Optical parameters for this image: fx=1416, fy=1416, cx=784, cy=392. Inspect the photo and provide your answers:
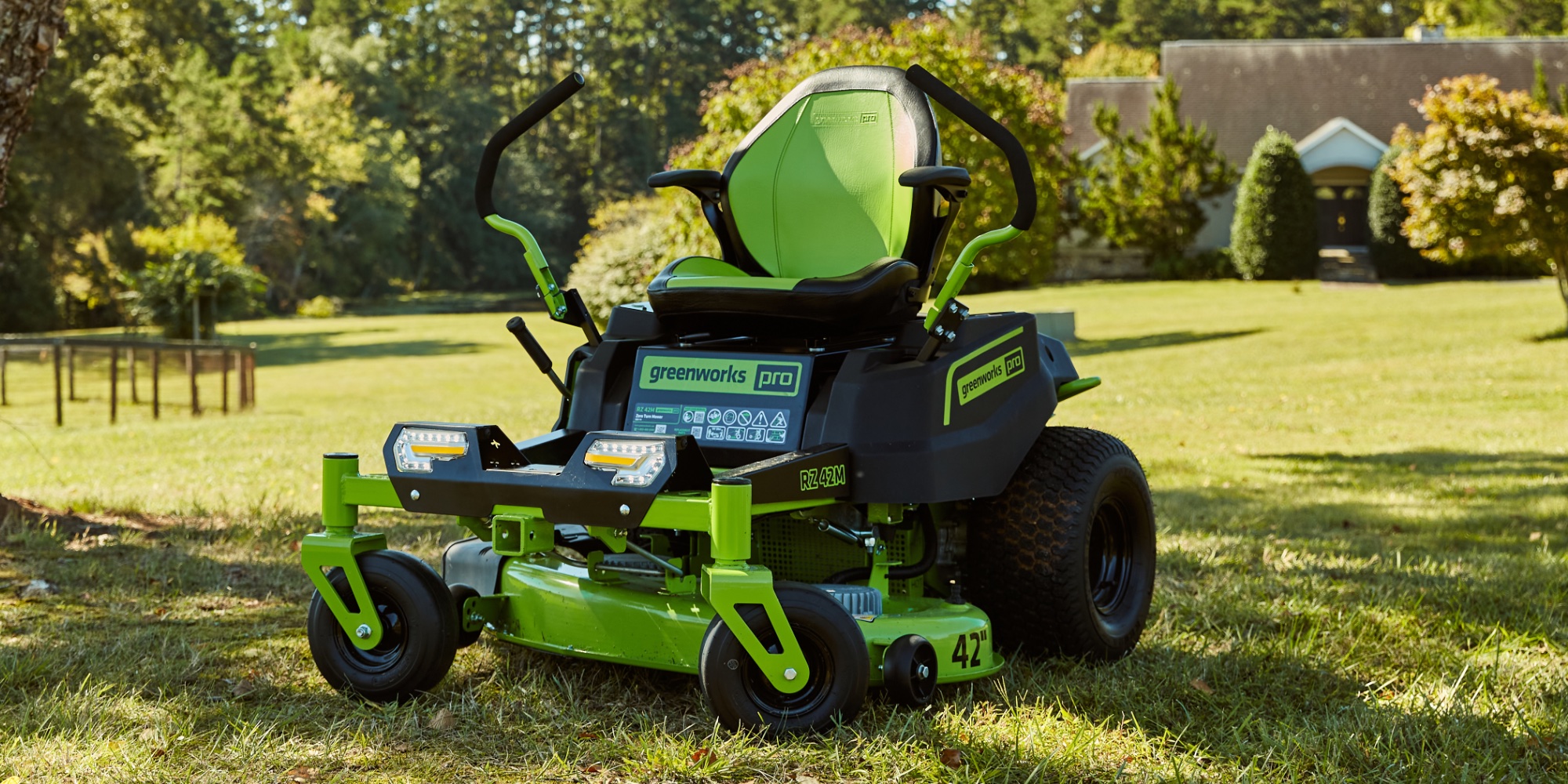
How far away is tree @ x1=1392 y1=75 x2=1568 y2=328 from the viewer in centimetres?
1853

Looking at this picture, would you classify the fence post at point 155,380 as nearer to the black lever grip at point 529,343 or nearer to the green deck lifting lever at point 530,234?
the green deck lifting lever at point 530,234

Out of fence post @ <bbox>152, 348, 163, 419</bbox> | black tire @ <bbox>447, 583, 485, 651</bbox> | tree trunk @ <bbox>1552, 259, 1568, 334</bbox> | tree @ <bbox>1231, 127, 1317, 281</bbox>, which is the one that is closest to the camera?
black tire @ <bbox>447, 583, 485, 651</bbox>

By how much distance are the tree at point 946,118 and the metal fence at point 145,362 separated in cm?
617

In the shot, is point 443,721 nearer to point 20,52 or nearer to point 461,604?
point 461,604

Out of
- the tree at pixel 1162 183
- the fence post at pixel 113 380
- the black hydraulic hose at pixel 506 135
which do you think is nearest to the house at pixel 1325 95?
the tree at pixel 1162 183

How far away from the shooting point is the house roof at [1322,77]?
3675 centimetres

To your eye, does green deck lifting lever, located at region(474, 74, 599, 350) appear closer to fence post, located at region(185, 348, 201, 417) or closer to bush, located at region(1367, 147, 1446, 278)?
fence post, located at region(185, 348, 201, 417)

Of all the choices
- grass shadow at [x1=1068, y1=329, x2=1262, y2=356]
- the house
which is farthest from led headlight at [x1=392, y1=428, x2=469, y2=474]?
the house

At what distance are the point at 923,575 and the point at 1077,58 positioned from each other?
59.3m

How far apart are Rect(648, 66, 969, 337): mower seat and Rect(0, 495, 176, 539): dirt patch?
2.92 meters

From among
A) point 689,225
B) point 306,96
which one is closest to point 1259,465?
point 689,225

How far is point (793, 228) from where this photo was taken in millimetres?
4395

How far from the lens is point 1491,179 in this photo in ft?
62.4

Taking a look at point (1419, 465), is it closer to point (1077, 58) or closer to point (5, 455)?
point (5, 455)
